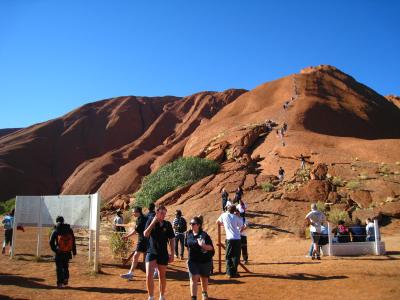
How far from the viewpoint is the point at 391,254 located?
12617 mm

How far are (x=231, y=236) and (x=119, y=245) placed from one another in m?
4.66

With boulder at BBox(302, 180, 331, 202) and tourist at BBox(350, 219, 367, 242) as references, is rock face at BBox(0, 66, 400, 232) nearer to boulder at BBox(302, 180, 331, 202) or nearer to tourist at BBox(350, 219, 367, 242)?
boulder at BBox(302, 180, 331, 202)

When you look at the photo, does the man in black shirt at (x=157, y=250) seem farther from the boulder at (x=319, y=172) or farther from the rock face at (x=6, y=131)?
the rock face at (x=6, y=131)

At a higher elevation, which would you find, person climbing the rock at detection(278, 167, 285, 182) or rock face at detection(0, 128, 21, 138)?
rock face at detection(0, 128, 21, 138)

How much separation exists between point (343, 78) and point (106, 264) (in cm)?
4711

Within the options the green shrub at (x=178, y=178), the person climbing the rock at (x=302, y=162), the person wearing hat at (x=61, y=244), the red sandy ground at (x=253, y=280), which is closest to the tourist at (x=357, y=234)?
the red sandy ground at (x=253, y=280)

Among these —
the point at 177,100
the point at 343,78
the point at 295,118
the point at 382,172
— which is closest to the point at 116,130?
the point at 177,100

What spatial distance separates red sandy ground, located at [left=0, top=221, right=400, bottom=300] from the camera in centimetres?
796

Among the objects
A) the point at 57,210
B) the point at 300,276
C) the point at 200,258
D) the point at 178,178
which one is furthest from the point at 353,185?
the point at 200,258

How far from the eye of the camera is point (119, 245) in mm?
12359

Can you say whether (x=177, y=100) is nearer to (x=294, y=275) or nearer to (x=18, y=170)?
(x=18, y=170)

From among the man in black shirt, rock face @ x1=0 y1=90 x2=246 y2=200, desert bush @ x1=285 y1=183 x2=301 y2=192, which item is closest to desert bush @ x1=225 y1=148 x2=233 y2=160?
desert bush @ x1=285 y1=183 x2=301 y2=192

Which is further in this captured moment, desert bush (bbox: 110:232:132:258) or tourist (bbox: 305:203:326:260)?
desert bush (bbox: 110:232:132:258)

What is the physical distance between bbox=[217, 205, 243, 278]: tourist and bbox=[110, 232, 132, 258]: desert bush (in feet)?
13.6
